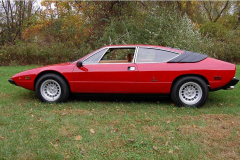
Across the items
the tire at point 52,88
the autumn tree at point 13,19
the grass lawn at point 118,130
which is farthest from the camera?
the autumn tree at point 13,19

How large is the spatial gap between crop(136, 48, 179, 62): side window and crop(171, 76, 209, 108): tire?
567mm

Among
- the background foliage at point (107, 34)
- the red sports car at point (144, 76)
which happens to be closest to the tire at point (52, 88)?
the red sports car at point (144, 76)

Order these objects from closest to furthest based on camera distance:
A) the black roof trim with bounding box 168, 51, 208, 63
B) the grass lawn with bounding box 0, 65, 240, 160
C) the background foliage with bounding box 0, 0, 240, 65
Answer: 1. the grass lawn with bounding box 0, 65, 240, 160
2. the black roof trim with bounding box 168, 51, 208, 63
3. the background foliage with bounding box 0, 0, 240, 65

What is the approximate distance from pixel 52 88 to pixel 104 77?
50.3 inches

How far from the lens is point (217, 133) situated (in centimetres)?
340

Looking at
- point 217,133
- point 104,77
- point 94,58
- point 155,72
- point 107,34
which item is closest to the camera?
point 217,133

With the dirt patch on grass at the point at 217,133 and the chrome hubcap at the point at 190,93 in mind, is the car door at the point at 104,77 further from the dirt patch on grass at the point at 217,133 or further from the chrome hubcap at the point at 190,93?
the dirt patch on grass at the point at 217,133

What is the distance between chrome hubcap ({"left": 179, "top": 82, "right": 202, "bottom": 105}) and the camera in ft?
15.6

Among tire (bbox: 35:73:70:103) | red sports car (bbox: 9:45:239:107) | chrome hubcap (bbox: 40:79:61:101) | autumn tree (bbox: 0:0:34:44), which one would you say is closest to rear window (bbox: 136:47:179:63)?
red sports car (bbox: 9:45:239:107)

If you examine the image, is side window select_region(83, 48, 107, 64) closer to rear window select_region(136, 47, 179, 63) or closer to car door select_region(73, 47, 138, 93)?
car door select_region(73, 47, 138, 93)

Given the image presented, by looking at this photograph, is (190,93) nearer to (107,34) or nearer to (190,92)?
(190,92)

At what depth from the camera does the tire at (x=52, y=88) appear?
5.06m

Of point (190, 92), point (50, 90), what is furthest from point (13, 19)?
point (190, 92)

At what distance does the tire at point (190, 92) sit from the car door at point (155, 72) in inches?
7.3
